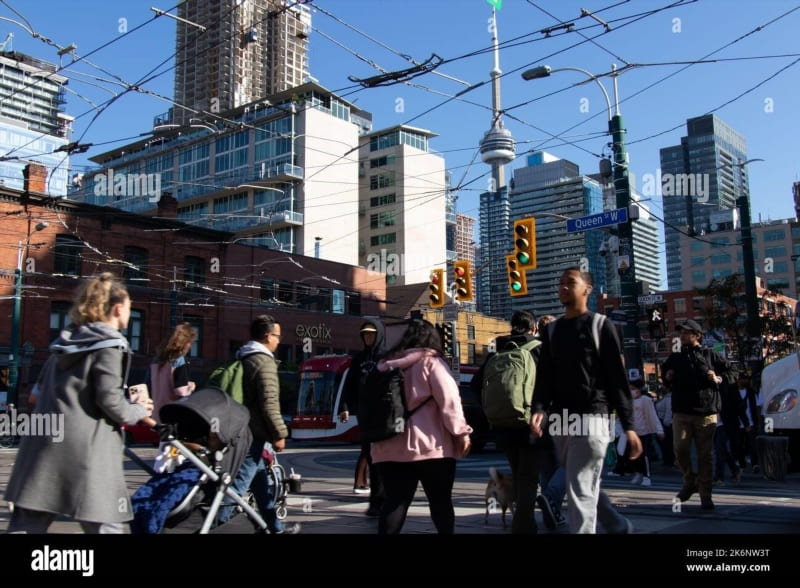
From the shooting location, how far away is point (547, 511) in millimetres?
6293

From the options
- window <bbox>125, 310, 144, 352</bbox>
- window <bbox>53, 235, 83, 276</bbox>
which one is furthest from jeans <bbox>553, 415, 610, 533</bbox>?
window <bbox>125, 310, 144, 352</bbox>

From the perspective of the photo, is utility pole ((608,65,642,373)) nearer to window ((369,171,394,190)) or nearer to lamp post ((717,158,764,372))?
lamp post ((717,158,764,372))

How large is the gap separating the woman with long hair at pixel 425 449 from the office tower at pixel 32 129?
502 inches

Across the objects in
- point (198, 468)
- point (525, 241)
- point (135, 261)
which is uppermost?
point (135, 261)

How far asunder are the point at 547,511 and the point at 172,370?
144 inches

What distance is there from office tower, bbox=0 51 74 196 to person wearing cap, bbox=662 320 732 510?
1289cm

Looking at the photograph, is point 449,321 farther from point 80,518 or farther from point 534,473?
point 80,518

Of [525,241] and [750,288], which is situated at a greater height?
[525,241]

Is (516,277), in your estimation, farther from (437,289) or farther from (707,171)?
(707,171)

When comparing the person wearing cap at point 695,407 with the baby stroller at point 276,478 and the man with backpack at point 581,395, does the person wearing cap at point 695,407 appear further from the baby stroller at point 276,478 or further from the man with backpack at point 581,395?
the baby stroller at point 276,478

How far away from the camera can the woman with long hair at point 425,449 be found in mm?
4746

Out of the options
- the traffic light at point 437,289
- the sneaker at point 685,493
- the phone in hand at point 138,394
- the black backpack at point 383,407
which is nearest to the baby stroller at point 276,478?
the phone in hand at point 138,394

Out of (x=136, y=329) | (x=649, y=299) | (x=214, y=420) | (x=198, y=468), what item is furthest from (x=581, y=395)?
(x=136, y=329)

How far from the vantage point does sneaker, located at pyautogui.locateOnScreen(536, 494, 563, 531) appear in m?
6.27
